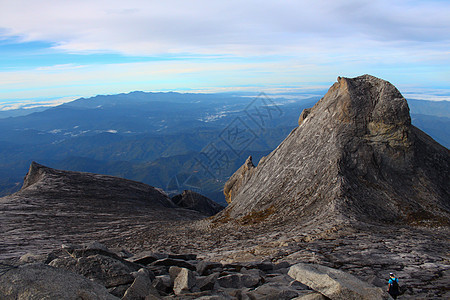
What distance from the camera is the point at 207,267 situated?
1602 centimetres

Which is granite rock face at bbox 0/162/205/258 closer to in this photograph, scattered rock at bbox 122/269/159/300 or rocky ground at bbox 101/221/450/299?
rocky ground at bbox 101/221/450/299

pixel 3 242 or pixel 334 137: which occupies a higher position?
pixel 334 137

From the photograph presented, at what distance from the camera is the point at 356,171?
3600cm

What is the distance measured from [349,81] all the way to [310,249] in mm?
28828

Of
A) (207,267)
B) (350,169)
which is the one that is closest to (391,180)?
(350,169)

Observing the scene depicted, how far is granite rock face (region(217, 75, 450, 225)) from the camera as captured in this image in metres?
32.0

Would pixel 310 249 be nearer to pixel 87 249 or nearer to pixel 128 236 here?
pixel 87 249

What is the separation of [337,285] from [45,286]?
1039 cm

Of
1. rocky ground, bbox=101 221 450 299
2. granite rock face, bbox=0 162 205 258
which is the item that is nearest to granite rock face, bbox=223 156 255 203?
granite rock face, bbox=0 162 205 258

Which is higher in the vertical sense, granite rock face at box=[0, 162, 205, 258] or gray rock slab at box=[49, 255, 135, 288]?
gray rock slab at box=[49, 255, 135, 288]

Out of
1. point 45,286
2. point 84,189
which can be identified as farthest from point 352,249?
point 84,189

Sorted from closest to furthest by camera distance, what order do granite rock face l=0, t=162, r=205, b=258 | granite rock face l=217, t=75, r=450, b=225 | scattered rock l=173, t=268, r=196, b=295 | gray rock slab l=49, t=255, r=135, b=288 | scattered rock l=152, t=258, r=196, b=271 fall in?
scattered rock l=173, t=268, r=196, b=295, gray rock slab l=49, t=255, r=135, b=288, scattered rock l=152, t=258, r=196, b=271, granite rock face l=217, t=75, r=450, b=225, granite rock face l=0, t=162, r=205, b=258

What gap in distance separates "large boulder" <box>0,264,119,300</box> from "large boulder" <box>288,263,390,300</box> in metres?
7.74

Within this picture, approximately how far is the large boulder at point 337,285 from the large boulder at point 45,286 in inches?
305
